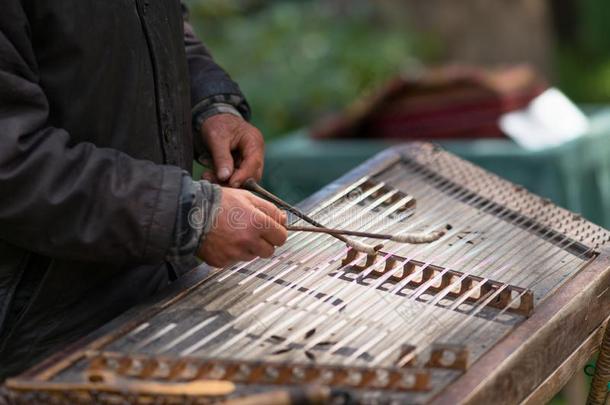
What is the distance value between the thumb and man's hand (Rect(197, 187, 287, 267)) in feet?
1.35

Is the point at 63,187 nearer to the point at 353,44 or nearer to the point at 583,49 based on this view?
the point at 353,44

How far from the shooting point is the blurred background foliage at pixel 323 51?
832 centimetres

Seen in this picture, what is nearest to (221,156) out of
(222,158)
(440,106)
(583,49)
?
(222,158)

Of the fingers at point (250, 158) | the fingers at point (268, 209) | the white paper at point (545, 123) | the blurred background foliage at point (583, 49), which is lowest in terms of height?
the blurred background foliage at point (583, 49)

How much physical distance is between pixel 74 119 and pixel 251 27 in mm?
7464

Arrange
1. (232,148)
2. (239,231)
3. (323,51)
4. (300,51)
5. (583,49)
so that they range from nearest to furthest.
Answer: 1. (239,231)
2. (232,148)
3. (300,51)
4. (323,51)
5. (583,49)

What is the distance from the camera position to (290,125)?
8.34 meters

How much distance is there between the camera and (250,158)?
264cm

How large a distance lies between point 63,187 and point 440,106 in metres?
3.72

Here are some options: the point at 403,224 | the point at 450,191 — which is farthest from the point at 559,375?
the point at 450,191

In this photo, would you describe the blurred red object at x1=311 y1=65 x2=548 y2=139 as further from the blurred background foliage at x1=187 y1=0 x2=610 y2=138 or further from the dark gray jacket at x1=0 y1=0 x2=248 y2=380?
the dark gray jacket at x1=0 y1=0 x2=248 y2=380

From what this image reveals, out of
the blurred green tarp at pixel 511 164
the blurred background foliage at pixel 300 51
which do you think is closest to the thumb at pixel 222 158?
the blurred green tarp at pixel 511 164

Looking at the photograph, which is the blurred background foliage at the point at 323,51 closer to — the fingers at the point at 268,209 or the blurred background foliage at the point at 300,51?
the blurred background foliage at the point at 300,51

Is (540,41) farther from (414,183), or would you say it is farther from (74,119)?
(74,119)
